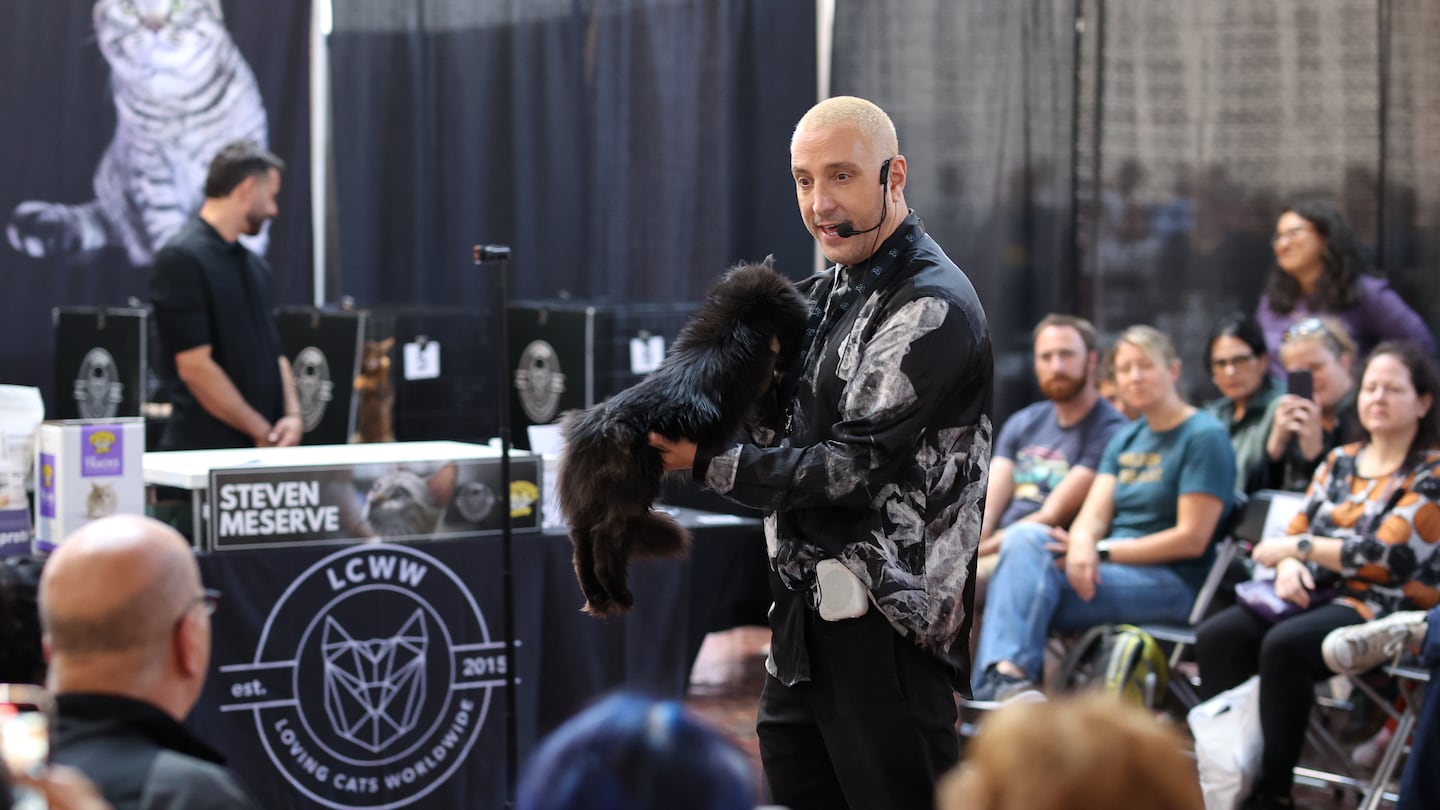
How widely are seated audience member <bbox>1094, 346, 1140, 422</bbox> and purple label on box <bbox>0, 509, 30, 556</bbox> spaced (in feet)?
11.3

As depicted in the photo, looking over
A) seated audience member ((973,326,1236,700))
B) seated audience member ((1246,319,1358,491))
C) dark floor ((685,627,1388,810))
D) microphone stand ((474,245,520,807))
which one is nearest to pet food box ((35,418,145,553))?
microphone stand ((474,245,520,807))

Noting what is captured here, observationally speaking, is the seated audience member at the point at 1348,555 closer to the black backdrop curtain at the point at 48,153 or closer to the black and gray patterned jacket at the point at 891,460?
the black and gray patterned jacket at the point at 891,460

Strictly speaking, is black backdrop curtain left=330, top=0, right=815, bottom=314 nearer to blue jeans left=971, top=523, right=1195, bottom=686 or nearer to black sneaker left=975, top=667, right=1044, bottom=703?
blue jeans left=971, top=523, right=1195, bottom=686

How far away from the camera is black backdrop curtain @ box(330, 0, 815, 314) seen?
627 cm

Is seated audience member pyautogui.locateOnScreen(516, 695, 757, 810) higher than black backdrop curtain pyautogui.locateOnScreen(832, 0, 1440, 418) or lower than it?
lower

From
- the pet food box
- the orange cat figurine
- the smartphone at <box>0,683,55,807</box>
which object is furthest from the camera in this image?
the orange cat figurine

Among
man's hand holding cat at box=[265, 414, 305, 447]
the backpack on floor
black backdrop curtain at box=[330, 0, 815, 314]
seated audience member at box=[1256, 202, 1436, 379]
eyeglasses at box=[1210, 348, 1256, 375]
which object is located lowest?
the backpack on floor

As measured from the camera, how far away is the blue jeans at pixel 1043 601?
4.63 meters

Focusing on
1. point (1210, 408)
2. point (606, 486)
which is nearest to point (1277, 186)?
point (1210, 408)

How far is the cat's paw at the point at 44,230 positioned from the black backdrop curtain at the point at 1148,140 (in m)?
2.97

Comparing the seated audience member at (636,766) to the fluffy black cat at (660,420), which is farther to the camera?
the fluffy black cat at (660,420)

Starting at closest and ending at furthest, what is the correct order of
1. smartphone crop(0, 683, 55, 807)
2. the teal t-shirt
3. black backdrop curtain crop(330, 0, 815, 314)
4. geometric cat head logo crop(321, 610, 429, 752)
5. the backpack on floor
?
1. smartphone crop(0, 683, 55, 807)
2. geometric cat head logo crop(321, 610, 429, 752)
3. the backpack on floor
4. the teal t-shirt
5. black backdrop curtain crop(330, 0, 815, 314)

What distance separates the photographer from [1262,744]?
415cm

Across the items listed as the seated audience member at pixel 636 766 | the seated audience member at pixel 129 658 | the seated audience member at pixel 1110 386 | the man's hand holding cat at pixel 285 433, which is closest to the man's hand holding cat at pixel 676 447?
the seated audience member at pixel 129 658
